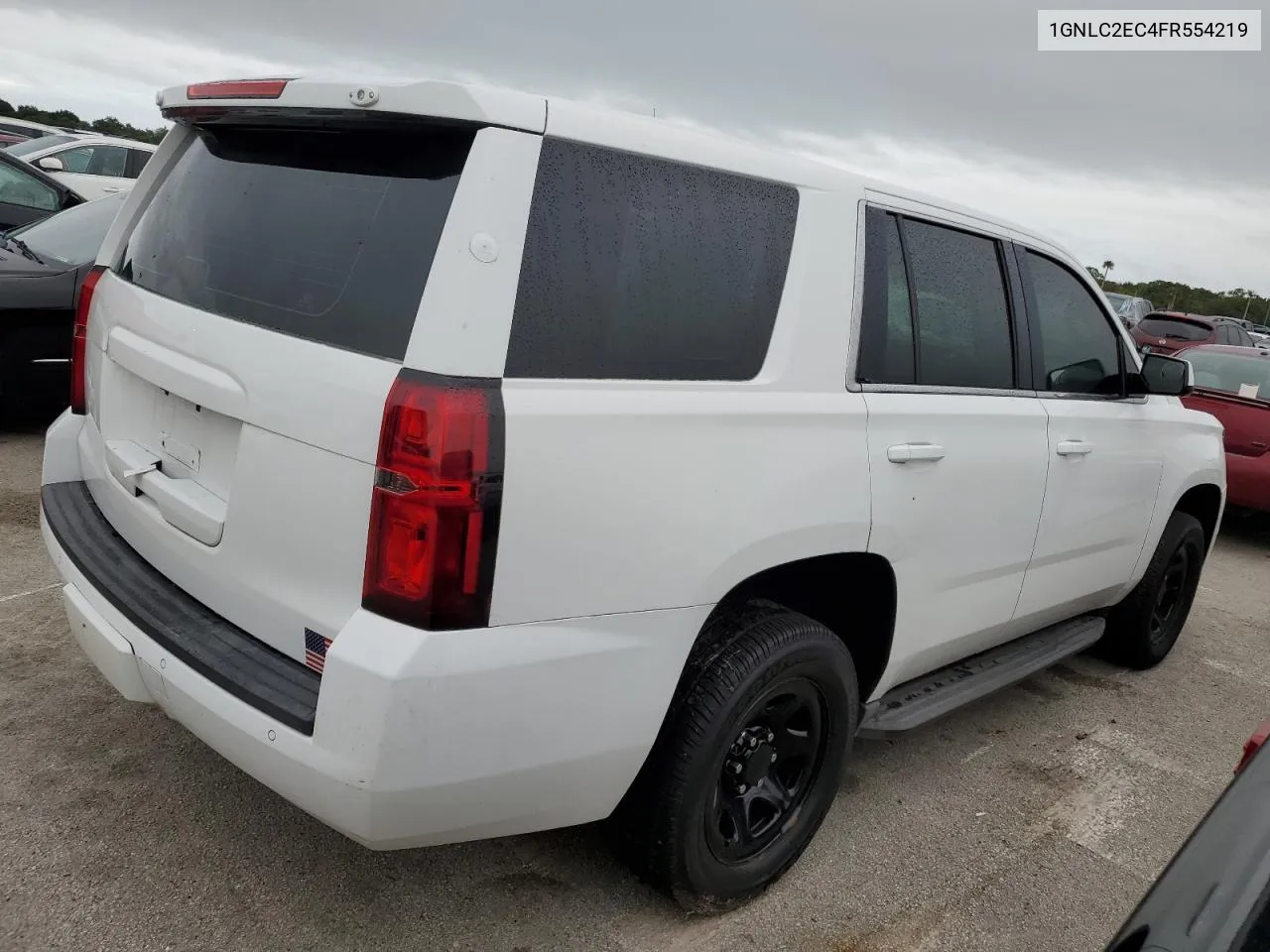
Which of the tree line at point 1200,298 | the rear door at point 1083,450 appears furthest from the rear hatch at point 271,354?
the tree line at point 1200,298

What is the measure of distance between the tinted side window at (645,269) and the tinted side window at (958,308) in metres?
0.61

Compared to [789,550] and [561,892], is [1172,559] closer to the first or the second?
[789,550]

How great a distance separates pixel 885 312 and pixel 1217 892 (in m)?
1.70

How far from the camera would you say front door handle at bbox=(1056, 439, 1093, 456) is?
3.32 m

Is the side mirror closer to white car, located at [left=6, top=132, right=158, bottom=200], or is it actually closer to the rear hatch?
the rear hatch

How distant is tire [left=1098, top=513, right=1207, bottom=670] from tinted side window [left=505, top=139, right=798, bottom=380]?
289 centimetres

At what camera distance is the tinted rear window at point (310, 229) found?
1.92 metres

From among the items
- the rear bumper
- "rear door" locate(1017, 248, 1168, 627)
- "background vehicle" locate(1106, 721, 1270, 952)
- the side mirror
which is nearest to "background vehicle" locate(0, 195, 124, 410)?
the rear bumper

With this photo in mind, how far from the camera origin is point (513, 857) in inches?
106

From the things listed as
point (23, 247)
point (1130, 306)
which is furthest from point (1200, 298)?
point (23, 247)

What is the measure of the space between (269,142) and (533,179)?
81cm

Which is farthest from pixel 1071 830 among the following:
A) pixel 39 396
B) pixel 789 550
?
pixel 39 396

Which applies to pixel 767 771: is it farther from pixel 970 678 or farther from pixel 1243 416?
pixel 1243 416

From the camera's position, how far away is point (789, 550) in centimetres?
235
